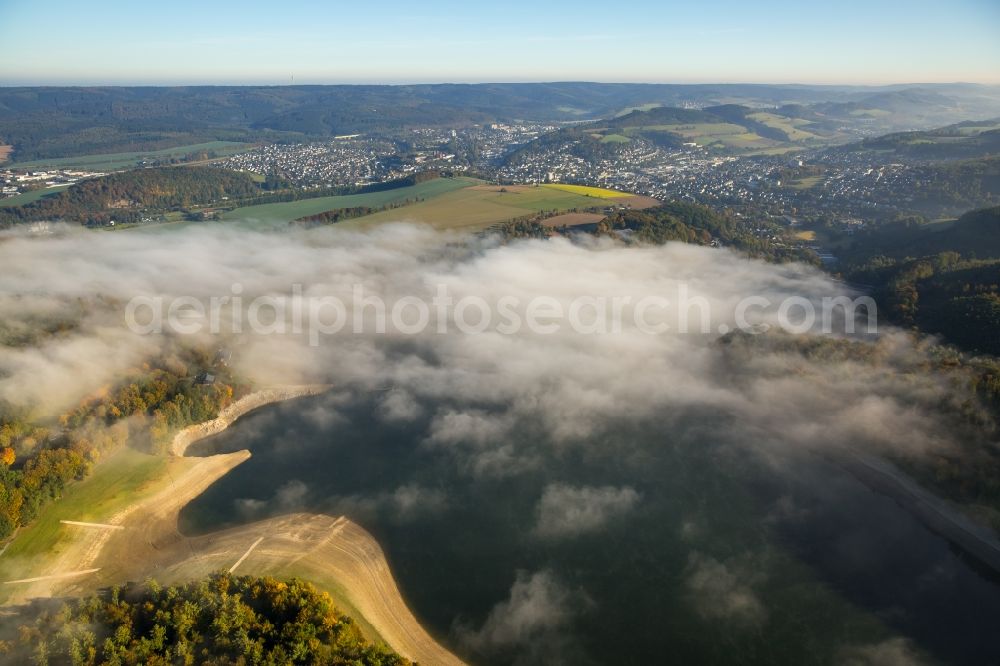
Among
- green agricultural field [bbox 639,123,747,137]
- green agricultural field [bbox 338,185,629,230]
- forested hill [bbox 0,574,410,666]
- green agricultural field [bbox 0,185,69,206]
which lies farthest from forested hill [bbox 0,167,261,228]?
green agricultural field [bbox 639,123,747,137]

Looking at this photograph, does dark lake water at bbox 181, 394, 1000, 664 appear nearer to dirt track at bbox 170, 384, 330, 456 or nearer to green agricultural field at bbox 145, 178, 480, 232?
dirt track at bbox 170, 384, 330, 456

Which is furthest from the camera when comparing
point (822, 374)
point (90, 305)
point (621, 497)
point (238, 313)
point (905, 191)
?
point (905, 191)

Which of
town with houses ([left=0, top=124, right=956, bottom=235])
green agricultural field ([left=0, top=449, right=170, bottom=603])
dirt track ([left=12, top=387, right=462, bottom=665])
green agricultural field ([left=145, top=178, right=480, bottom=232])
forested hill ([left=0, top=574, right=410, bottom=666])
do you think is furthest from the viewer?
town with houses ([left=0, top=124, right=956, bottom=235])

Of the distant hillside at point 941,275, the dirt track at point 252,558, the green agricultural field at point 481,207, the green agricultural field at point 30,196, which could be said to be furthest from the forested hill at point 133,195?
the distant hillside at point 941,275

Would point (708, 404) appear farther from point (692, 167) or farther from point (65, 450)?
point (692, 167)

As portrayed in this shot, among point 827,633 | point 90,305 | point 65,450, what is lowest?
point 827,633

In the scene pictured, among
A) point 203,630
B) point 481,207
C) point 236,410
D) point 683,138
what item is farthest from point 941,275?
point 683,138

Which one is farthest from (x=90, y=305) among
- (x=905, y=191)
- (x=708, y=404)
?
(x=905, y=191)

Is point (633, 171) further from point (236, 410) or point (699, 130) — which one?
point (236, 410)
